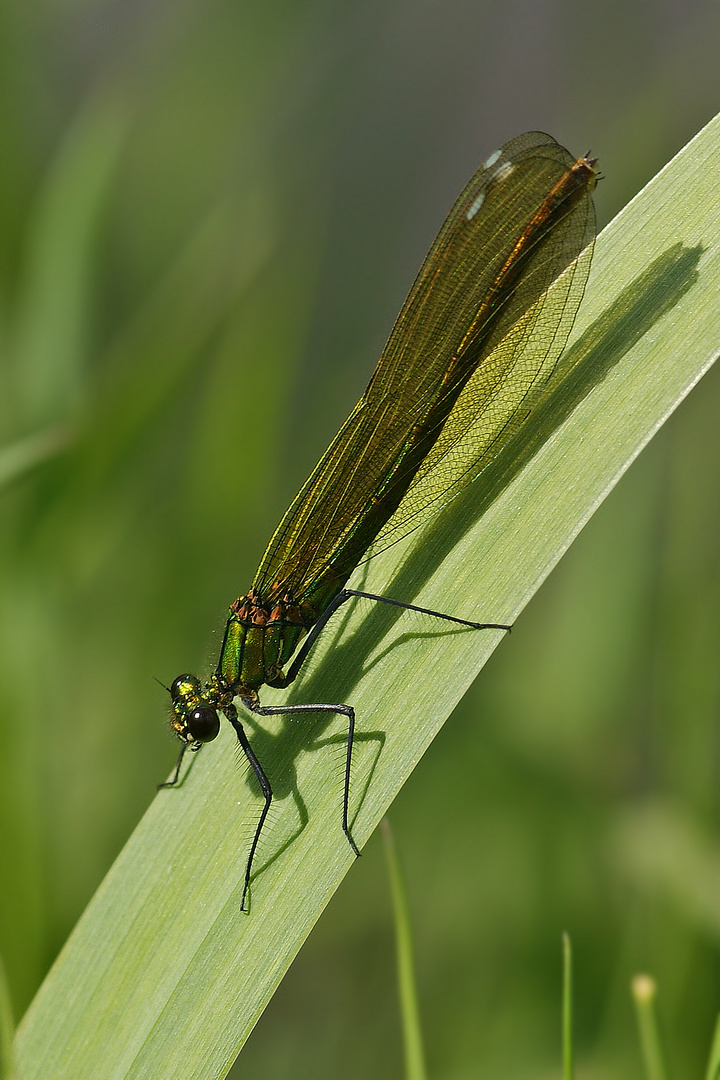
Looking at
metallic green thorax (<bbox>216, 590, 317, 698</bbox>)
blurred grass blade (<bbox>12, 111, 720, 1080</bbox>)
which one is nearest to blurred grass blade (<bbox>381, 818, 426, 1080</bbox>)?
blurred grass blade (<bbox>12, 111, 720, 1080</bbox>)

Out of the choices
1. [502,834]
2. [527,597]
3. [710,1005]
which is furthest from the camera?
[502,834]

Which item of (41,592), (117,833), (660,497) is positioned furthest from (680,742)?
(41,592)

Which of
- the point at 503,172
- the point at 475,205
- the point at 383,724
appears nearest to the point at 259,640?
the point at 383,724

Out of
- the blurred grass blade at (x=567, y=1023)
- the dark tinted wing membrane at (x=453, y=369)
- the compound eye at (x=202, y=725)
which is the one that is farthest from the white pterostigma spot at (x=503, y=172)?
the blurred grass blade at (x=567, y=1023)

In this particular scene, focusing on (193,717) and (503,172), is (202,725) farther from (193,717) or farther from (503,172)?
(503,172)

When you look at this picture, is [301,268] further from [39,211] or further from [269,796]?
[269,796]

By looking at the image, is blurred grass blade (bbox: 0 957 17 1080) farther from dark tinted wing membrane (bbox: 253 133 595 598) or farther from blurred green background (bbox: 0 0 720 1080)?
dark tinted wing membrane (bbox: 253 133 595 598)

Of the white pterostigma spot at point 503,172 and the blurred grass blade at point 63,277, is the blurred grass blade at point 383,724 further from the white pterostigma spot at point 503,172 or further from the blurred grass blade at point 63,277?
the blurred grass blade at point 63,277
